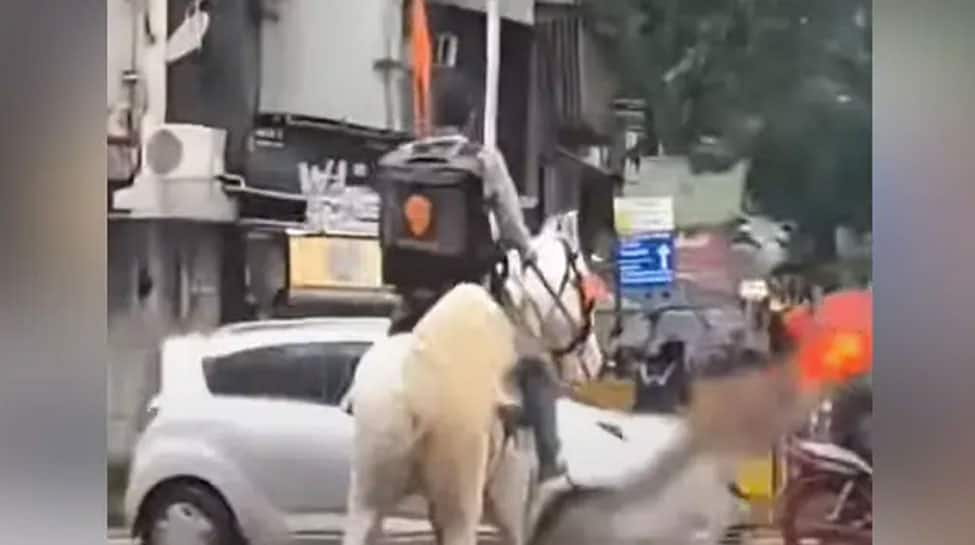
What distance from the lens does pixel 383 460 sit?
7.61 feet

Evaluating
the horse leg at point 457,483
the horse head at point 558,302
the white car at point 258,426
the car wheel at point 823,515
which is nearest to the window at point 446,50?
the horse head at point 558,302

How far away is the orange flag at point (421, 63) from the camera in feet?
7.55

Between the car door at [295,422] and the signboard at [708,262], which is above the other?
the signboard at [708,262]

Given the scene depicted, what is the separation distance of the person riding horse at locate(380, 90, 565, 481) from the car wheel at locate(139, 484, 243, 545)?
0.42m

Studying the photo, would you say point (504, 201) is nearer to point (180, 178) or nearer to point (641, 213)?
point (641, 213)

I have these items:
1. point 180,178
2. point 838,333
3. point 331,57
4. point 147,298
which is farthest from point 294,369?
point 838,333

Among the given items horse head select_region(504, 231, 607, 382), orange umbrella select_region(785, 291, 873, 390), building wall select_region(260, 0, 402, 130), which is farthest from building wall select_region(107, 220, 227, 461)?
Result: orange umbrella select_region(785, 291, 873, 390)

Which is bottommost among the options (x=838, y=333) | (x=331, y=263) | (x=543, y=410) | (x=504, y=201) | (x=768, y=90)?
(x=543, y=410)

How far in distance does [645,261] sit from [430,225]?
1.20 ft

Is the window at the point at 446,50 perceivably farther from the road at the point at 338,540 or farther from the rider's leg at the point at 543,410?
the road at the point at 338,540

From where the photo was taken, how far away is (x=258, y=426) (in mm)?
2303

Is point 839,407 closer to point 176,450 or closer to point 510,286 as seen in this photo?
point 510,286
